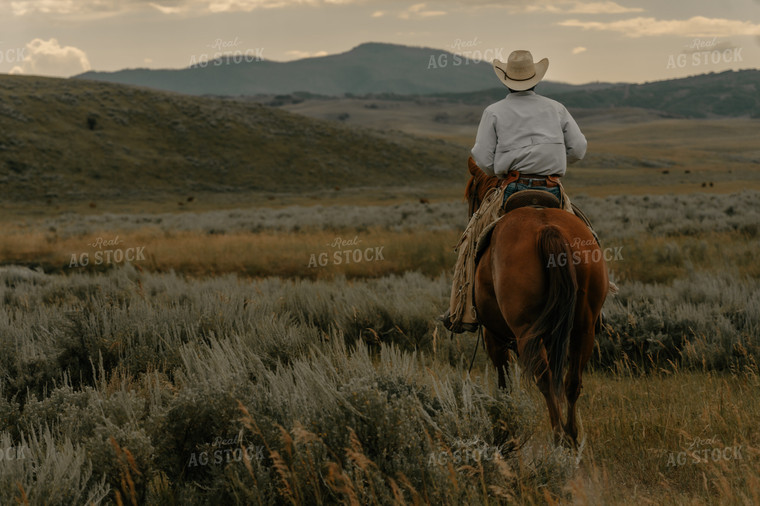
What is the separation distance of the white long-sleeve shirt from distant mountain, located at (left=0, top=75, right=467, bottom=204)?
47.4 metres

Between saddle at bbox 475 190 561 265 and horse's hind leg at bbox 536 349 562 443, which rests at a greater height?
saddle at bbox 475 190 561 265

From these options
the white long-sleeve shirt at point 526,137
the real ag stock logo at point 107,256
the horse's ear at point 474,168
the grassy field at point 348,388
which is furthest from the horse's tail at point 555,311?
the real ag stock logo at point 107,256

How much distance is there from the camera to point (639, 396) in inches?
200

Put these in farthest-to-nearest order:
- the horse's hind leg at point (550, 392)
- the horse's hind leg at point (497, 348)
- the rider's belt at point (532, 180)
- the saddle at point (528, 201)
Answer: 1. the horse's hind leg at point (497, 348)
2. the rider's belt at point (532, 180)
3. the saddle at point (528, 201)
4. the horse's hind leg at point (550, 392)

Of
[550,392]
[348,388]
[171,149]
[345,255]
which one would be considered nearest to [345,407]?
[348,388]

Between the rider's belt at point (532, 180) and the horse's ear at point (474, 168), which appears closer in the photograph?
the rider's belt at point (532, 180)

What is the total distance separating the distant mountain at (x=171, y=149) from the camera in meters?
50.9

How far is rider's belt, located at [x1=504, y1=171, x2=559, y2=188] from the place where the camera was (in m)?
4.96

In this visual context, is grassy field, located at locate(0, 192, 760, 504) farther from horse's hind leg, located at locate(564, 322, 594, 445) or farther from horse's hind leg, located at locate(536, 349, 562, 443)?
horse's hind leg, located at locate(564, 322, 594, 445)

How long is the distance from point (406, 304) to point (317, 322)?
1.18 meters

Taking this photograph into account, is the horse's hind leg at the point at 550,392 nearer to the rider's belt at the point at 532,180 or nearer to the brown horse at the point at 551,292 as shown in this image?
the brown horse at the point at 551,292

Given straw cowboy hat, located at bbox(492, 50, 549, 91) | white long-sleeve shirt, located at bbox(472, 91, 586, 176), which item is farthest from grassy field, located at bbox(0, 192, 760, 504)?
straw cowboy hat, located at bbox(492, 50, 549, 91)

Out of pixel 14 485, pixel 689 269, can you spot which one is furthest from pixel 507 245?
pixel 689 269

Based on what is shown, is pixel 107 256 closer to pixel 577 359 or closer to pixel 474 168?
pixel 474 168
